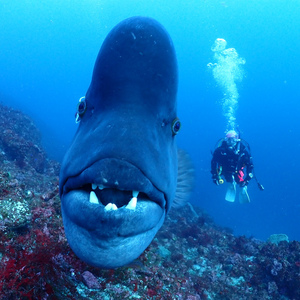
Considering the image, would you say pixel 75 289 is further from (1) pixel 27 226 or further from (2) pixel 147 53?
(2) pixel 147 53

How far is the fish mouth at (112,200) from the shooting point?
1533 mm

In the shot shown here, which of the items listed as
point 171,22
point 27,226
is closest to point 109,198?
point 27,226

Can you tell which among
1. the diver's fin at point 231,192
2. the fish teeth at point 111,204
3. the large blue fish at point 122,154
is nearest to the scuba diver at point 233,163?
the diver's fin at point 231,192

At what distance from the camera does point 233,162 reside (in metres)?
12.4

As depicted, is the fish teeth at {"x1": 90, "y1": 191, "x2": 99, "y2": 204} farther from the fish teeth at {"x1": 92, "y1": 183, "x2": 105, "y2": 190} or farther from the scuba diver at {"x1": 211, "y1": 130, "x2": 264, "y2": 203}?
the scuba diver at {"x1": 211, "y1": 130, "x2": 264, "y2": 203}

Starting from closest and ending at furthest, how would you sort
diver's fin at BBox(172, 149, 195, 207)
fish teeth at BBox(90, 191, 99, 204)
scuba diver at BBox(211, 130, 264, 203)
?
fish teeth at BBox(90, 191, 99, 204) → diver's fin at BBox(172, 149, 195, 207) → scuba diver at BBox(211, 130, 264, 203)

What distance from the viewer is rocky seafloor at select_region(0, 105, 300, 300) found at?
3.32 metres

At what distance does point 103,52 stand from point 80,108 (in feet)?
2.00

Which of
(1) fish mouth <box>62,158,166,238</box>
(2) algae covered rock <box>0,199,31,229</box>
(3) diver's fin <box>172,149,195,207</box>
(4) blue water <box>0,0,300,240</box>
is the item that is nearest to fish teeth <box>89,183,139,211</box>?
(1) fish mouth <box>62,158,166,238</box>

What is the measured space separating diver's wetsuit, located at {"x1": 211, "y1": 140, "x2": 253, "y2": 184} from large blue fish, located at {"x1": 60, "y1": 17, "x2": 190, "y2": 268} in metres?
10.5

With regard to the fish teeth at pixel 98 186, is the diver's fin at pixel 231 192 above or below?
above

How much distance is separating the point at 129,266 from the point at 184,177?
6.17ft

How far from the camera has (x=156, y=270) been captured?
483 cm

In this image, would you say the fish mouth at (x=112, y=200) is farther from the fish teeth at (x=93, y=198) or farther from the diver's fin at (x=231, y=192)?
the diver's fin at (x=231, y=192)
